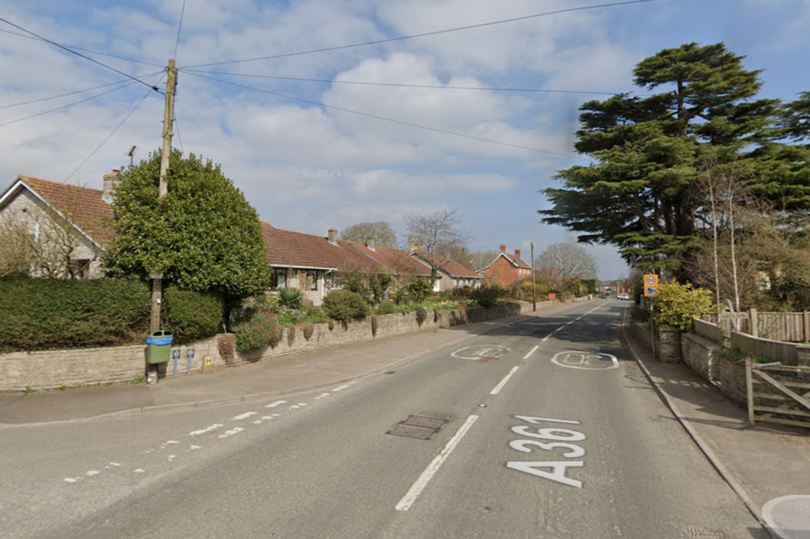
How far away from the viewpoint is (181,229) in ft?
33.0

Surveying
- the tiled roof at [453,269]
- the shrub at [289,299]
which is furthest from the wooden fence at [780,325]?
the tiled roof at [453,269]

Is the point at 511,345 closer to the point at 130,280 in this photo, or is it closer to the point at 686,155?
the point at 686,155

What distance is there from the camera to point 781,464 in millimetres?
5523

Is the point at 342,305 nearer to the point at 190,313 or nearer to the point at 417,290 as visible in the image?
the point at 190,313

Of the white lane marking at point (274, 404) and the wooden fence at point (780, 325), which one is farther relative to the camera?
the wooden fence at point (780, 325)

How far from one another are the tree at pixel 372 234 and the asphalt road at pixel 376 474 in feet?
171

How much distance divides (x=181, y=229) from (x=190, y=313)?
2034mm

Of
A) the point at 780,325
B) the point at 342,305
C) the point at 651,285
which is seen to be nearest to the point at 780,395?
the point at 780,325

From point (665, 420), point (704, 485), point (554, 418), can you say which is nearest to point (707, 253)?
point (665, 420)

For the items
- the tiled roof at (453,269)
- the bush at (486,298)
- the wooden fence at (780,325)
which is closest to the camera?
the wooden fence at (780,325)

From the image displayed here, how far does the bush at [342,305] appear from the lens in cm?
1620

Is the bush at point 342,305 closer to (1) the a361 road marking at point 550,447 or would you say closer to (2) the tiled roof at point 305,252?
(2) the tiled roof at point 305,252

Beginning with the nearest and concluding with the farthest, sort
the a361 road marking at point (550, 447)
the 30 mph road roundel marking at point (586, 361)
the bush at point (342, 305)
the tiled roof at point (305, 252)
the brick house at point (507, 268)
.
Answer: the a361 road marking at point (550, 447)
the 30 mph road roundel marking at point (586, 361)
the bush at point (342, 305)
the tiled roof at point (305, 252)
the brick house at point (507, 268)

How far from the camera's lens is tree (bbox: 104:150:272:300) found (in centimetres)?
989
